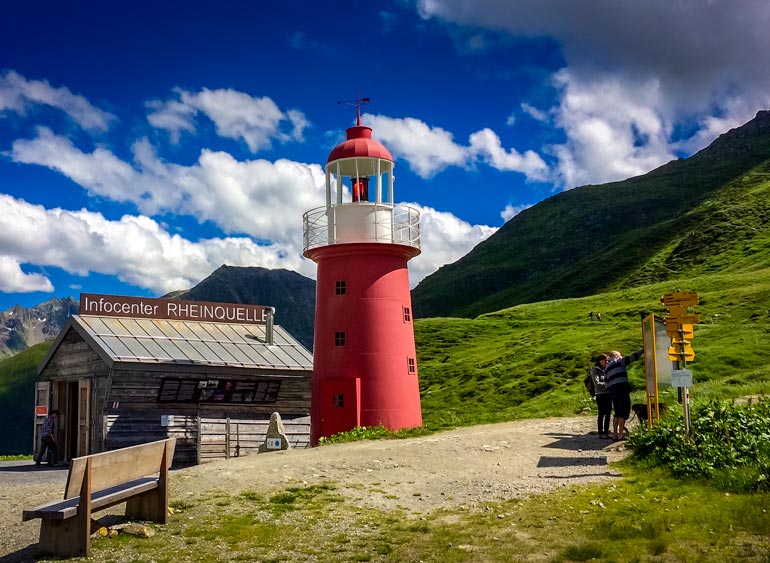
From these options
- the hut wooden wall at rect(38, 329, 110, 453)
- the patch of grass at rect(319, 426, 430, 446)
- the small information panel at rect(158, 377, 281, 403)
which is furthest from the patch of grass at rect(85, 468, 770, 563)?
the hut wooden wall at rect(38, 329, 110, 453)

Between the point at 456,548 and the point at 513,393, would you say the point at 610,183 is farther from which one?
the point at 456,548

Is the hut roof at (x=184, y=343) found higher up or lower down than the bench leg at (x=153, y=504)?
higher up

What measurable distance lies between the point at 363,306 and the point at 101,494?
49.3 ft

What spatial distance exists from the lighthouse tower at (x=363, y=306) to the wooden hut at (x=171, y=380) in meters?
2.96

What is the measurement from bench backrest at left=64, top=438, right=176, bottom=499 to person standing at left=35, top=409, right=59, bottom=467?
16.7m

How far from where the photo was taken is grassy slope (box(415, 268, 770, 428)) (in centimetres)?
3048

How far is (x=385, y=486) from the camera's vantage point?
552 inches

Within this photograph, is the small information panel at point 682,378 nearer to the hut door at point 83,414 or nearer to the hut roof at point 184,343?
the hut roof at point 184,343

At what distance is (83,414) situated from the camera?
85.4 feet

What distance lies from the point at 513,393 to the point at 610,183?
542 ft

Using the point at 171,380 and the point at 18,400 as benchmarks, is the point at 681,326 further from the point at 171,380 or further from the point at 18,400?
the point at 18,400

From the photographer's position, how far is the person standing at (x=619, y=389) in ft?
55.9

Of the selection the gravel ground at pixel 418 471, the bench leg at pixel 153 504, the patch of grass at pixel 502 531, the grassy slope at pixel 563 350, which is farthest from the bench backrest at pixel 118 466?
the grassy slope at pixel 563 350

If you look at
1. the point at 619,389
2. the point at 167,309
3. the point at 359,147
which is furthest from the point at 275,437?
the point at 619,389
